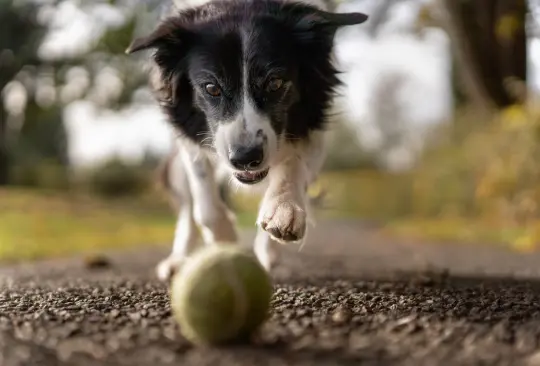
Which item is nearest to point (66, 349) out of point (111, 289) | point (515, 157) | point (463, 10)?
point (111, 289)

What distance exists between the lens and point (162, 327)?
2.28 m

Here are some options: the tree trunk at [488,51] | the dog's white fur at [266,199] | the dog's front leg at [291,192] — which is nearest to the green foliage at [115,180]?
the tree trunk at [488,51]

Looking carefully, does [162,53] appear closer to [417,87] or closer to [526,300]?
[526,300]

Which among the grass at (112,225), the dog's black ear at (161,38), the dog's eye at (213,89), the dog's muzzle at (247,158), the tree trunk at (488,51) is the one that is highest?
the tree trunk at (488,51)

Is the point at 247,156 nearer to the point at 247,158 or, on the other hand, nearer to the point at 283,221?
the point at 247,158

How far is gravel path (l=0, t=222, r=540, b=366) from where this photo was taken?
1.91 m

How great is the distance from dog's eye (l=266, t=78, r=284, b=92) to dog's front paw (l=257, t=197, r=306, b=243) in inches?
22.5

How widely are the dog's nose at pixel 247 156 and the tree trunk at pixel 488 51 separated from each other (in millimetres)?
5702

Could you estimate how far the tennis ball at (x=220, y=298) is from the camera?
79.7 inches

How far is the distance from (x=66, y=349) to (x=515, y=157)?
6675 millimetres

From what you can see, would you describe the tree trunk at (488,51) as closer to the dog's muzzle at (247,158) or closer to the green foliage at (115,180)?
the dog's muzzle at (247,158)

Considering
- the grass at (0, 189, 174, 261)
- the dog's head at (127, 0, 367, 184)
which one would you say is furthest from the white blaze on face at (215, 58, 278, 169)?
the grass at (0, 189, 174, 261)

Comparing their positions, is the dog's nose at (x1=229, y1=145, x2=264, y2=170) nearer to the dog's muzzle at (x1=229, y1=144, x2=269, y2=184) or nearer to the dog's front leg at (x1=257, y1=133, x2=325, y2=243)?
the dog's muzzle at (x1=229, y1=144, x2=269, y2=184)

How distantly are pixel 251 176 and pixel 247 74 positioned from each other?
0.50m
